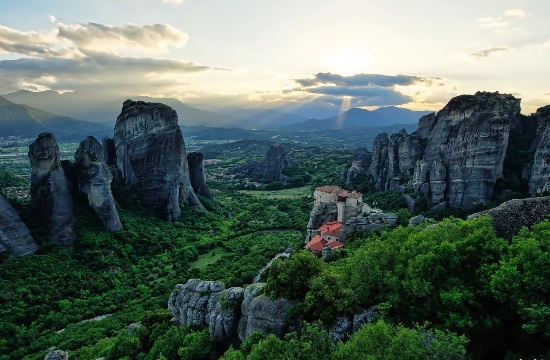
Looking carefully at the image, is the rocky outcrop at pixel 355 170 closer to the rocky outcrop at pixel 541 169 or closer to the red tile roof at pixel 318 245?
the rocky outcrop at pixel 541 169

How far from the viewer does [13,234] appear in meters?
51.8

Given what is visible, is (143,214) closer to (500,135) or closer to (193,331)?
(193,331)

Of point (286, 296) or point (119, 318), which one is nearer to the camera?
point (286, 296)

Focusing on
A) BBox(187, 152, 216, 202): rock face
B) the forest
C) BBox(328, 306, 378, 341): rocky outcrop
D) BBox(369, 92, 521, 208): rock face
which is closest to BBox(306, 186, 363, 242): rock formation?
the forest

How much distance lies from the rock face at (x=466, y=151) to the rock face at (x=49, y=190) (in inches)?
2358

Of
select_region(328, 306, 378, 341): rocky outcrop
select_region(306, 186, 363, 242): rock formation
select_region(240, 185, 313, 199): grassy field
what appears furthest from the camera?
select_region(240, 185, 313, 199): grassy field

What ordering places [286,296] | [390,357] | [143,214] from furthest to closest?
[143,214] → [286,296] → [390,357]

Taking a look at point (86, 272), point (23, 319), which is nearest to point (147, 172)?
point (86, 272)

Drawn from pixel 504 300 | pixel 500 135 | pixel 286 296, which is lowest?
pixel 286 296

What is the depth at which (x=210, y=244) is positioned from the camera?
230 feet

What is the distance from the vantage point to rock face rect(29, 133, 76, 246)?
57688mm

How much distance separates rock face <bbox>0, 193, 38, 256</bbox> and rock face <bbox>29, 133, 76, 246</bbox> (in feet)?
12.7

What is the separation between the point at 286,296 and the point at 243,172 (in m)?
158

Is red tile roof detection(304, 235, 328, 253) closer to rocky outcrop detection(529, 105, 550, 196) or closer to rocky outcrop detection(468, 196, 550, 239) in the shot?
rocky outcrop detection(468, 196, 550, 239)
